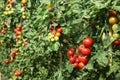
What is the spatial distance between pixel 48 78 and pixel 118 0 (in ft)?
7.97

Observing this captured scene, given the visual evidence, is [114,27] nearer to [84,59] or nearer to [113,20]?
[113,20]

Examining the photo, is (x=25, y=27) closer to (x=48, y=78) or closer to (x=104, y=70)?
(x=48, y=78)

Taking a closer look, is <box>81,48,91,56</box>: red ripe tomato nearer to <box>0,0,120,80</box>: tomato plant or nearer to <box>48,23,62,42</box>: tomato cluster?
<box>0,0,120,80</box>: tomato plant

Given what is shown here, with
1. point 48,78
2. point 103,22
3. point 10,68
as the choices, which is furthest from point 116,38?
point 10,68

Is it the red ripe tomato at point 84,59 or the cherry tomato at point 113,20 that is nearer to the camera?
the cherry tomato at point 113,20

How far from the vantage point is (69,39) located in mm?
3375

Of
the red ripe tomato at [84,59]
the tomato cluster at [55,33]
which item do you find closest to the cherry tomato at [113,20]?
the red ripe tomato at [84,59]

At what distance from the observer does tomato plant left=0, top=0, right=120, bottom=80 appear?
2.47 metres

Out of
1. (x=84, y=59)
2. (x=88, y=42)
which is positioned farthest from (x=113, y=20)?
(x=84, y=59)

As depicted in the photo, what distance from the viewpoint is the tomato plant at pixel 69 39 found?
2.47m

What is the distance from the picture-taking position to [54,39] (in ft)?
10.5

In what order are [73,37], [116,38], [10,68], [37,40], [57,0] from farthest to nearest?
[10,68], [37,40], [73,37], [57,0], [116,38]

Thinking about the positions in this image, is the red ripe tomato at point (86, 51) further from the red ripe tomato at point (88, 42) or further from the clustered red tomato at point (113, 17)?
the clustered red tomato at point (113, 17)

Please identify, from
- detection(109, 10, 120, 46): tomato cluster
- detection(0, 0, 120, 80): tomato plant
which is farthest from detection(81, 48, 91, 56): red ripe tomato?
detection(109, 10, 120, 46): tomato cluster
